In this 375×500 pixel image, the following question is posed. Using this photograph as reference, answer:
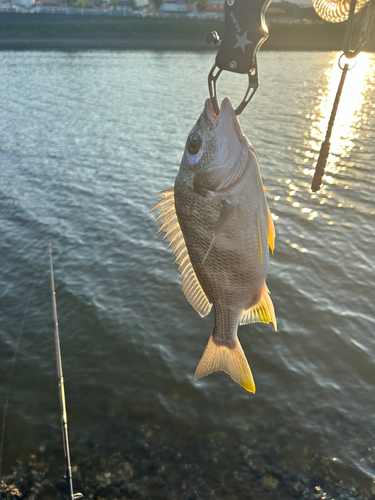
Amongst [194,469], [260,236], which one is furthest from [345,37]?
[194,469]

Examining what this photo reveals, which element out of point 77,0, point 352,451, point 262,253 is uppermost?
point 77,0

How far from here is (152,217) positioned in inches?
543

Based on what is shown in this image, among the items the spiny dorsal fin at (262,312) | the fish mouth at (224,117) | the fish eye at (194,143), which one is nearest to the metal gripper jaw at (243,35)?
the fish mouth at (224,117)

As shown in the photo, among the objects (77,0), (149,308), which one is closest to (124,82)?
(149,308)

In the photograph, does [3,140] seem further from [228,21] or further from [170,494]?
[228,21]

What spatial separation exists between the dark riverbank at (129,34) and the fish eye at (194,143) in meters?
75.9

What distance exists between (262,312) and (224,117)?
5.48 feet

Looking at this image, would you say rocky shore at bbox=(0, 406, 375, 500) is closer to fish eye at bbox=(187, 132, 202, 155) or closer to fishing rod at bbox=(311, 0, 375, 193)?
fishing rod at bbox=(311, 0, 375, 193)

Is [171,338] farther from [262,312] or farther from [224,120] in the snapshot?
[224,120]

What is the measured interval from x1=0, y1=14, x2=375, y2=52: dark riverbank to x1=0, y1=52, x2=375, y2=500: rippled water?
63.4 m

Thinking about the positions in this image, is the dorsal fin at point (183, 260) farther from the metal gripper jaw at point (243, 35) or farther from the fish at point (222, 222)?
the metal gripper jaw at point (243, 35)

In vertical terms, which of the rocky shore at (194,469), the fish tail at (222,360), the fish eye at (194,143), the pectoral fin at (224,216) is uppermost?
the fish eye at (194,143)

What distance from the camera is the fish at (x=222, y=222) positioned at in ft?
9.46

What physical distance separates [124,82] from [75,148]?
21.9m
